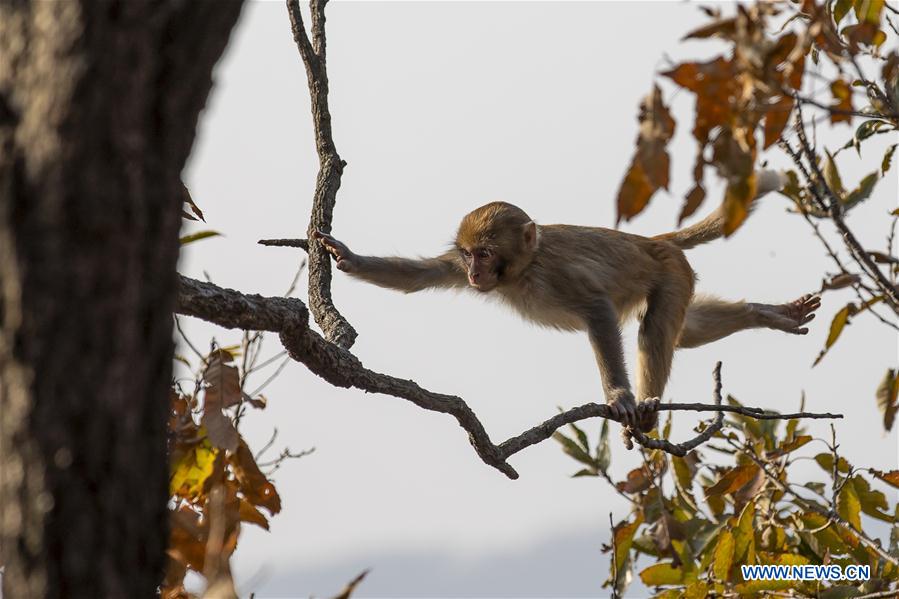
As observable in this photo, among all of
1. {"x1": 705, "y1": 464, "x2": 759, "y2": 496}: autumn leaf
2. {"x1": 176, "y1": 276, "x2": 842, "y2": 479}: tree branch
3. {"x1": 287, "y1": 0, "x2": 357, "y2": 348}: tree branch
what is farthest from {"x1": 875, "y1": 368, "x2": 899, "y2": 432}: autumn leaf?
{"x1": 287, "y1": 0, "x2": 357, "y2": 348}: tree branch

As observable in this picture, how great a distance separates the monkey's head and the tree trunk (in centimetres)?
599

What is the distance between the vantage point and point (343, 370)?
4887 mm

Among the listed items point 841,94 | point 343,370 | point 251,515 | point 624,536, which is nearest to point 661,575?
point 624,536

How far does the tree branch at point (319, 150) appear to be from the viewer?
582cm

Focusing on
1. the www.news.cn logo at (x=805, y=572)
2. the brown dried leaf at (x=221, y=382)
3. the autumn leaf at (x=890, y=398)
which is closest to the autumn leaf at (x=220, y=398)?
the brown dried leaf at (x=221, y=382)

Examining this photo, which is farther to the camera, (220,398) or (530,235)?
(530,235)

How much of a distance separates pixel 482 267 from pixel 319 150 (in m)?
2.45

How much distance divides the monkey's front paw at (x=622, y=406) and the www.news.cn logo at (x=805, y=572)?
1442mm

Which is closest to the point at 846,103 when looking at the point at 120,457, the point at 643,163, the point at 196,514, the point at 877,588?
the point at 643,163

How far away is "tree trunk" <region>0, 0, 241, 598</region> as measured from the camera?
2.06 meters

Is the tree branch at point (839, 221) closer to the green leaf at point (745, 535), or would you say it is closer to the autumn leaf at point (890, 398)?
the autumn leaf at point (890, 398)

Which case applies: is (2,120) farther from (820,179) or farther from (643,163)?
(820,179)

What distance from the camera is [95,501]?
7.03 feet

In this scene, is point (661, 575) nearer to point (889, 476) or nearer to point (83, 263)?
point (889, 476)
